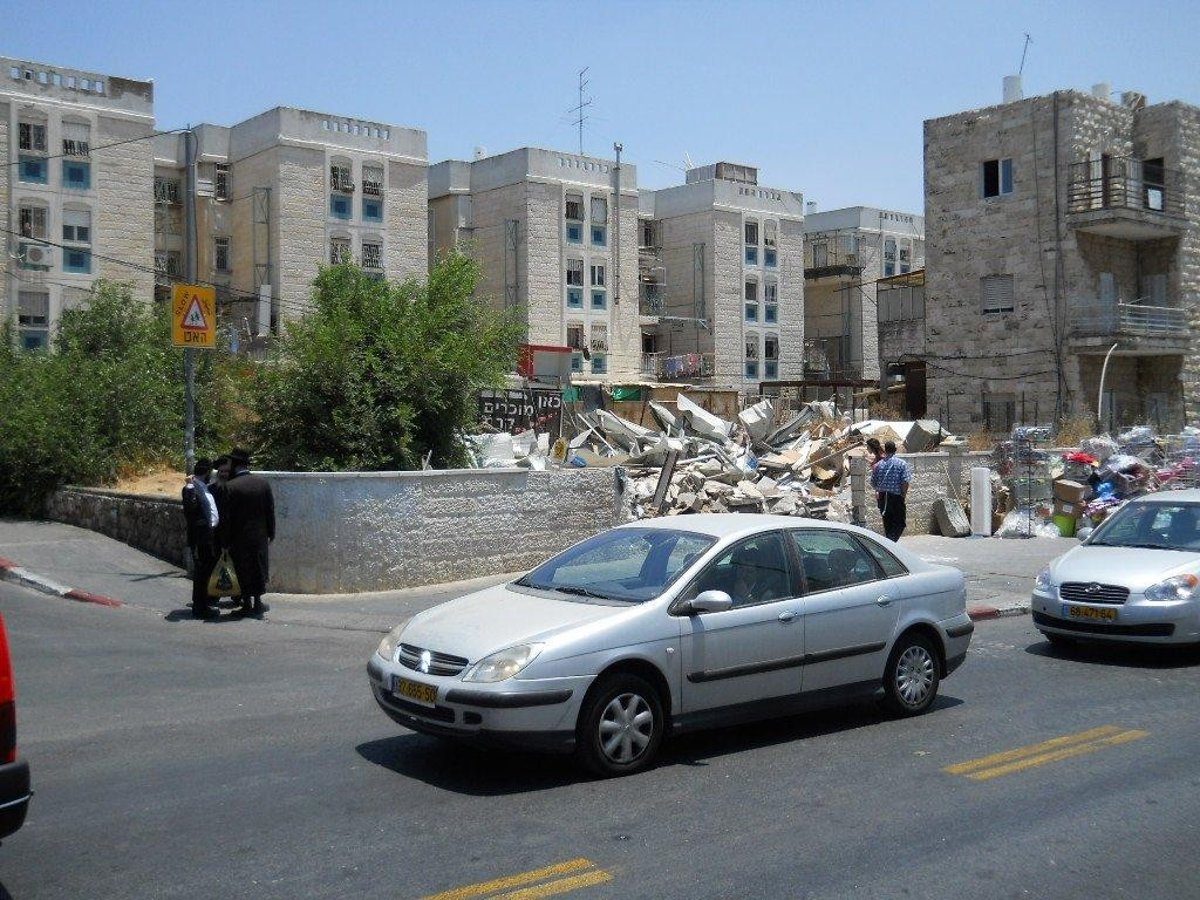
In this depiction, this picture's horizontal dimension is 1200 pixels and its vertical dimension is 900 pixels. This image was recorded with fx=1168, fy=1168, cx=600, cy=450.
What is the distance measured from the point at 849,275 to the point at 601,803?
69201 mm

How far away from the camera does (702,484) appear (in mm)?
19891

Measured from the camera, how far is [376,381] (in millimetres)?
17016

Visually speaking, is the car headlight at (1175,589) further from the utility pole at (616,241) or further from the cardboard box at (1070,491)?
the utility pole at (616,241)

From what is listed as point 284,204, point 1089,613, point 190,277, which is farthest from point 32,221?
point 1089,613

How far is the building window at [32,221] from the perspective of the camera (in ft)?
148

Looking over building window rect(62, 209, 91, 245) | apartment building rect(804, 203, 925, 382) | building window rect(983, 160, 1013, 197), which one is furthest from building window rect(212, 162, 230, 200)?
apartment building rect(804, 203, 925, 382)

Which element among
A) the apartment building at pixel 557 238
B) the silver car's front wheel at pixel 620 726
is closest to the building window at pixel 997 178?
the apartment building at pixel 557 238

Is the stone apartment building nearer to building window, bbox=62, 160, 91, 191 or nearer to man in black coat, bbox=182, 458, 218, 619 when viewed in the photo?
man in black coat, bbox=182, 458, 218, 619

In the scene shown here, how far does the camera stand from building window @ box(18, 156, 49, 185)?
44594 mm

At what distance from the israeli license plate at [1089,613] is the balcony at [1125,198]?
2731cm

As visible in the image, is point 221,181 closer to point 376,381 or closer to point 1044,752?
point 376,381

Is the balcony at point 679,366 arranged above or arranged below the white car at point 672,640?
above

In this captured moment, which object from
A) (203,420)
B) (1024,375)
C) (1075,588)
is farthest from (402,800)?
(1024,375)

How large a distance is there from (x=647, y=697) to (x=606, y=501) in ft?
32.6
